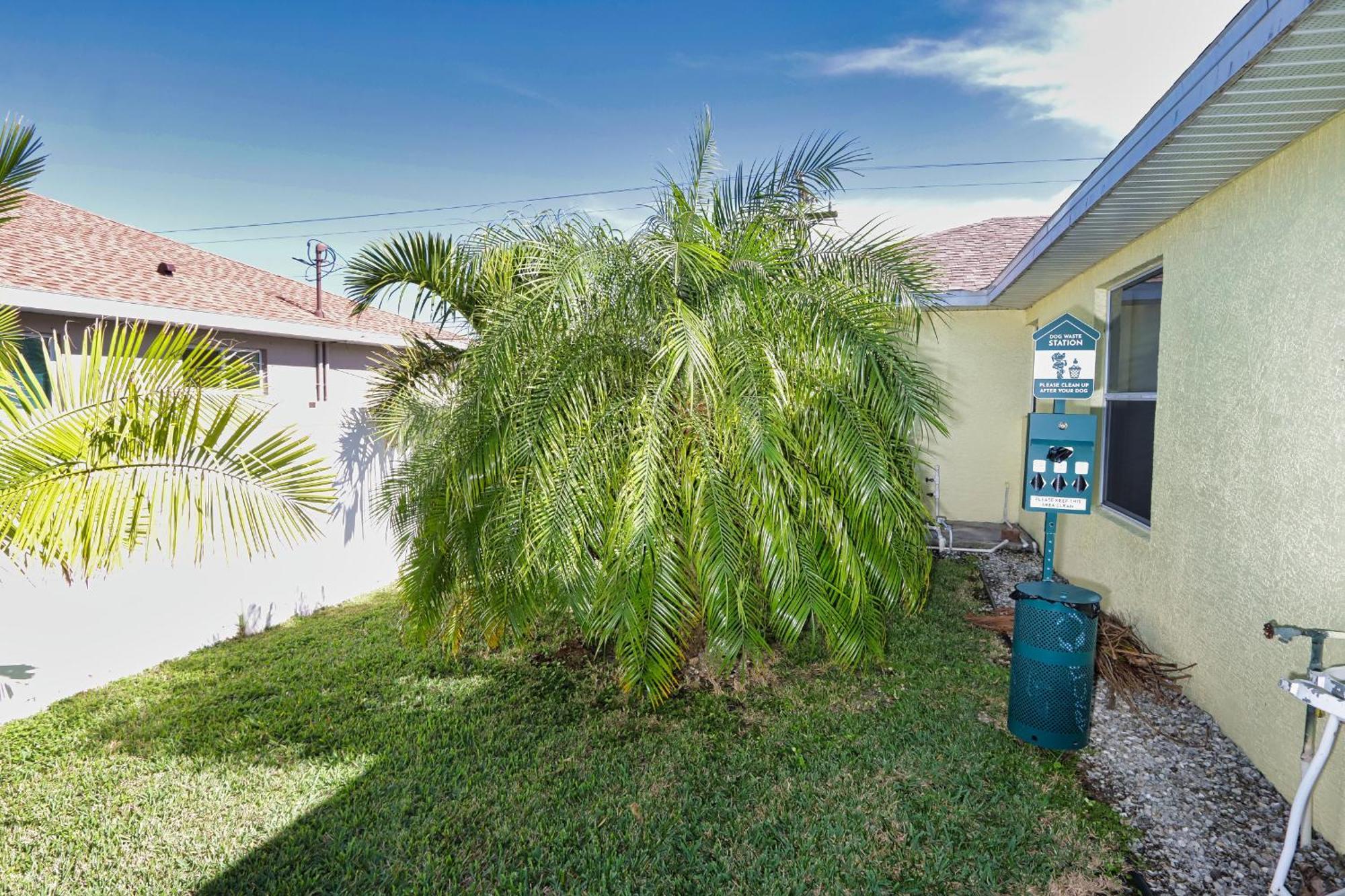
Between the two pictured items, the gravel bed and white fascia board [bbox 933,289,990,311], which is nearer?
the gravel bed

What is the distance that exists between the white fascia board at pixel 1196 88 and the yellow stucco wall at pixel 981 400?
15.0 feet

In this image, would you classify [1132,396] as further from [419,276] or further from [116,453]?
[116,453]

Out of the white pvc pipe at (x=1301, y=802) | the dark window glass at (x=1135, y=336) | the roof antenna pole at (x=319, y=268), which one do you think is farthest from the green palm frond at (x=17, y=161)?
the dark window glass at (x=1135, y=336)

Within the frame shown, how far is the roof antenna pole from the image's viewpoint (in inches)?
389

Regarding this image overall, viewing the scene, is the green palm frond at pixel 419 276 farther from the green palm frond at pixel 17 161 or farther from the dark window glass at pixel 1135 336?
the dark window glass at pixel 1135 336

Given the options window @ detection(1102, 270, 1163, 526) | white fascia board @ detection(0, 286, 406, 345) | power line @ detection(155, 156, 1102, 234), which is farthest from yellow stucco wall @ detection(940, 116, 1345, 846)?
power line @ detection(155, 156, 1102, 234)

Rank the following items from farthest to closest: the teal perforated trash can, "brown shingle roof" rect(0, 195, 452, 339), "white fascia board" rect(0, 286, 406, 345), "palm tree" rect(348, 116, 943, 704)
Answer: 1. "brown shingle roof" rect(0, 195, 452, 339)
2. "white fascia board" rect(0, 286, 406, 345)
3. "palm tree" rect(348, 116, 943, 704)
4. the teal perforated trash can

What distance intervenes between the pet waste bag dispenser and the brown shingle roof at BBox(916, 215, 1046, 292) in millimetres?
3992

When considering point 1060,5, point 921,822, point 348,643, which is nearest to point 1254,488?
point 921,822

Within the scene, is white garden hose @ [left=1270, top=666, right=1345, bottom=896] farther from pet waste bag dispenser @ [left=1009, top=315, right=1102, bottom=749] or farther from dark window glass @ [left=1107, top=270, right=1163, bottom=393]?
dark window glass @ [left=1107, top=270, right=1163, bottom=393]

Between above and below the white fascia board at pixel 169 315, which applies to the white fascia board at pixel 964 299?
above

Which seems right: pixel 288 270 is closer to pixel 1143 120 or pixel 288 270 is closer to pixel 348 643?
pixel 348 643

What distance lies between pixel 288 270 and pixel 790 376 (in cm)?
1170

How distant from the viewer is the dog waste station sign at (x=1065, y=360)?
169 inches
